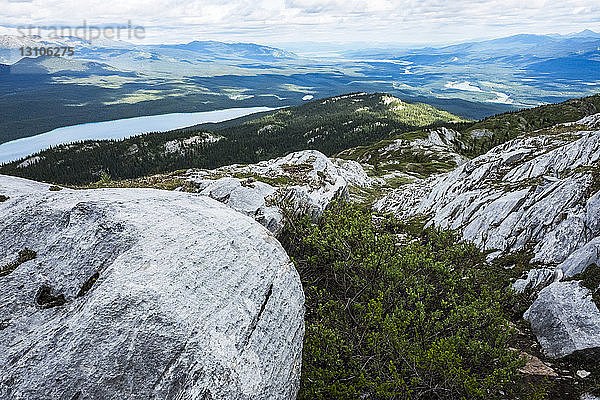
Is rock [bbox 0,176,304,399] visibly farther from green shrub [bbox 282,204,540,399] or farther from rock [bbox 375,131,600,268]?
rock [bbox 375,131,600,268]

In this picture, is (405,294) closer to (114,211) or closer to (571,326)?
(571,326)

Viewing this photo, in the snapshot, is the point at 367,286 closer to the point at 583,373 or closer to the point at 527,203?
the point at 583,373

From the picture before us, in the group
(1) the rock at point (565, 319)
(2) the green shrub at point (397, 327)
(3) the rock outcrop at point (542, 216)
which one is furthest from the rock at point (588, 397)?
(3) the rock outcrop at point (542, 216)

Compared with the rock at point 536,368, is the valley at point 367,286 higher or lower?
higher

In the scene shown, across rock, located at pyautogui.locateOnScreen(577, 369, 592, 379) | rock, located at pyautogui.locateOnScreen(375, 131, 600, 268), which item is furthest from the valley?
rock, located at pyautogui.locateOnScreen(375, 131, 600, 268)

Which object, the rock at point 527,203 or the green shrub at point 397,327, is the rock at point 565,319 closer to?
the green shrub at point 397,327

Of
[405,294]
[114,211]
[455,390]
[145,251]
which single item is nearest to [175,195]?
[114,211]
